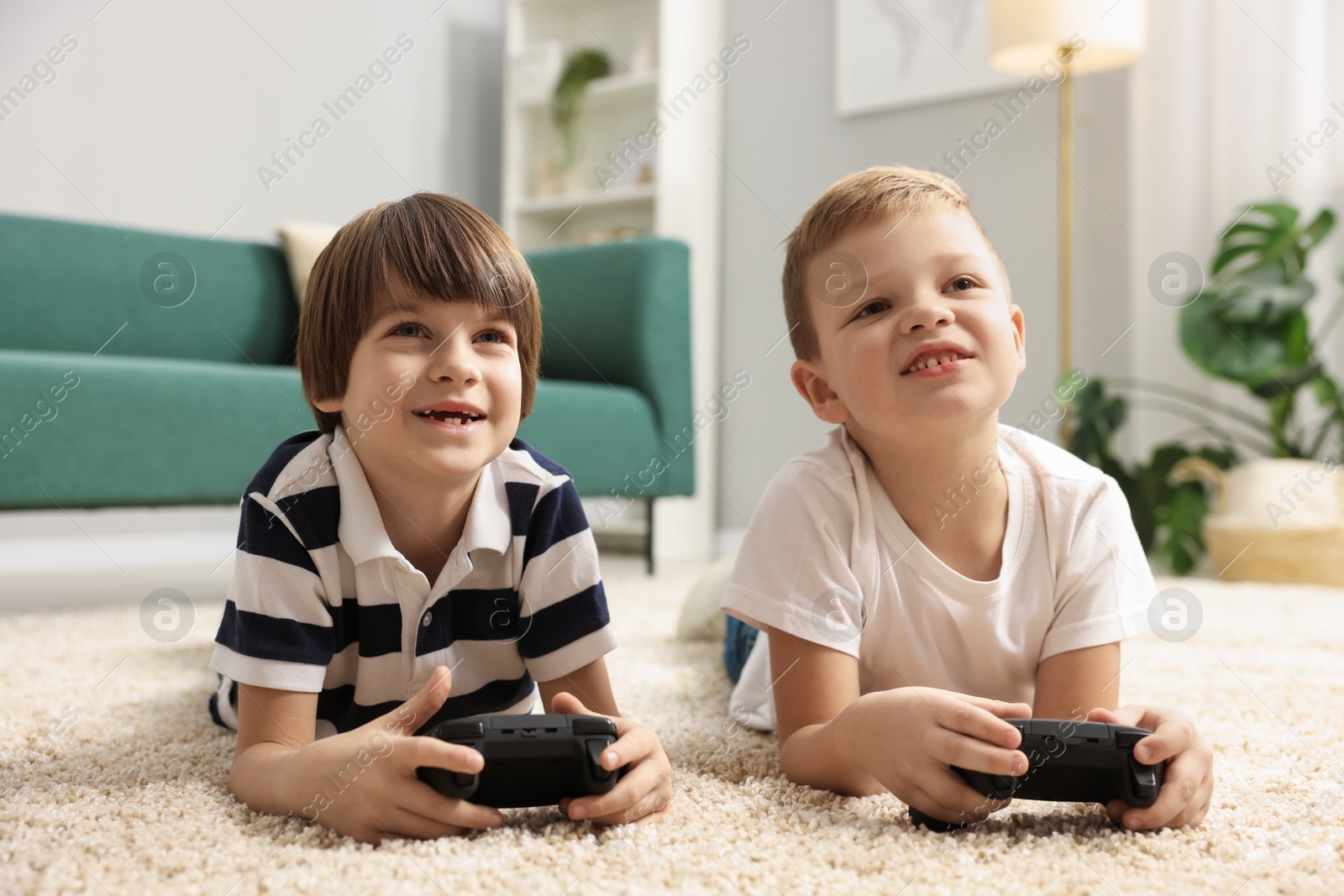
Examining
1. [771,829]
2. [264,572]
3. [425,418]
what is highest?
[425,418]

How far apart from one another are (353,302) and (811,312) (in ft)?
1.19

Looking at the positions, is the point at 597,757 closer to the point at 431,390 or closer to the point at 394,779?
the point at 394,779

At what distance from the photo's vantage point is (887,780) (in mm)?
632

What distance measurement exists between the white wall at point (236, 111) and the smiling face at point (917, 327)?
224 centimetres

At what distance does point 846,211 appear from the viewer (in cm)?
82

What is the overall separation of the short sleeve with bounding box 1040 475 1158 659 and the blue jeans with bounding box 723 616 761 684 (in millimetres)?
343

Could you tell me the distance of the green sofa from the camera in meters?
1.55

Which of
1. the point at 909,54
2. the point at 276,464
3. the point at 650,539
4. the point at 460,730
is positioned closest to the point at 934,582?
the point at 460,730

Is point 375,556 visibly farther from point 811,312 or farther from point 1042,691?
point 1042,691

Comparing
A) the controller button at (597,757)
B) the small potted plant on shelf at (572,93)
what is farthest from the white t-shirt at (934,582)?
the small potted plant on shelf at (572,93)

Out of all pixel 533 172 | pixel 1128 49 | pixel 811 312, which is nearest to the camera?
pixel 811 312

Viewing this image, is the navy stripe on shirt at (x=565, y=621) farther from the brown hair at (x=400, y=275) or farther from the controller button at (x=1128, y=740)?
the controller button at (x=1128, y=740)

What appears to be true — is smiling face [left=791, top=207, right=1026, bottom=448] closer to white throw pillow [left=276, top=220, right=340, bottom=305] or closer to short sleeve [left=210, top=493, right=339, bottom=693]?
short sleeve [left=210, top=493, right=339, bottom=693]

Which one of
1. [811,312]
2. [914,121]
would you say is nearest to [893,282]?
[811,312]
